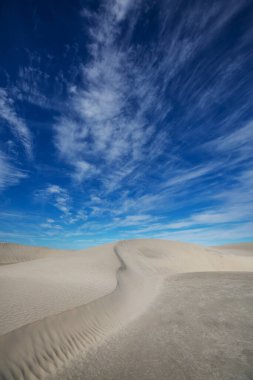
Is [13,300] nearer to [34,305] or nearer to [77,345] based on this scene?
[34,305]

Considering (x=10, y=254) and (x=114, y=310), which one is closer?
(x=114, y=310)

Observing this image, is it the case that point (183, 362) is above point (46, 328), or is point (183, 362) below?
below

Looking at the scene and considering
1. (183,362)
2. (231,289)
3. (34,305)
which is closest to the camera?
(183,362)

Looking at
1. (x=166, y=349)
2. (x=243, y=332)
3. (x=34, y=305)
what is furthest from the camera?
(x=34, y=305)

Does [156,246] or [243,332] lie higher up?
[156,246]

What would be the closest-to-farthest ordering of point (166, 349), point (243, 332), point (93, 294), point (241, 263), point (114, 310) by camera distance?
1. point (166, 349)
2. point (243, 332)
3. point (114, 310)
4. point (93, 294)
5. point (241, 263)

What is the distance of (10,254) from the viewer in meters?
33.7

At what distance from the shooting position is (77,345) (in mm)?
4719

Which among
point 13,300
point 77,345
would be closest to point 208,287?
point 77,345

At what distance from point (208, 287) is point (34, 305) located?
28.2ft

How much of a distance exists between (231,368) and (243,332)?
1.78 meters

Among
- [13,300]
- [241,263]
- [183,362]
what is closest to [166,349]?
[183,362]

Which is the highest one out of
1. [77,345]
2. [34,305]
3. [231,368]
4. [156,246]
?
[156,246]

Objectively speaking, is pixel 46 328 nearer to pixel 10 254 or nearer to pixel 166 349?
pixel 166 349
